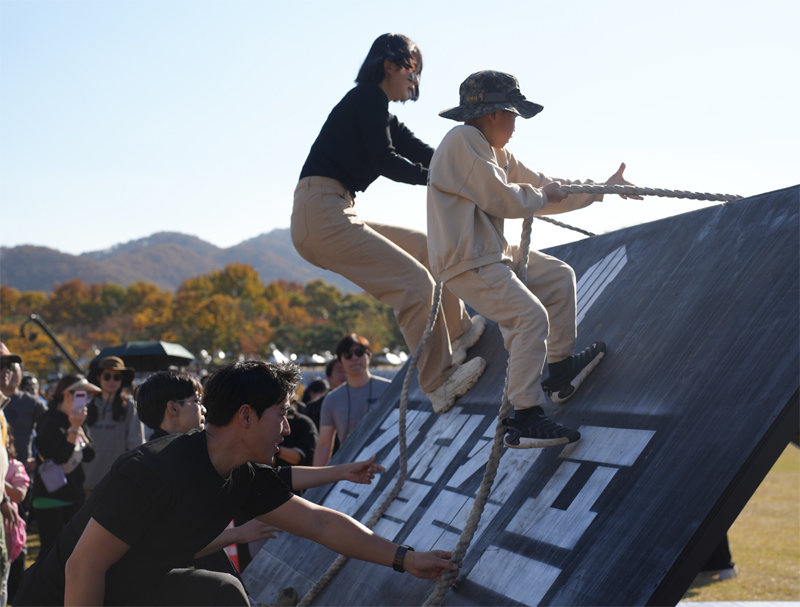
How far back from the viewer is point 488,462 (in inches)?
144

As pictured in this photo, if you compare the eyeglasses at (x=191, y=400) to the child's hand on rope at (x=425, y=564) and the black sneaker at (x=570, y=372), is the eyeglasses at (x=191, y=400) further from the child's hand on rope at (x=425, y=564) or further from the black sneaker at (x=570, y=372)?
the black sneaker at (x=570, y=372)

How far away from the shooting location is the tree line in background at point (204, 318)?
88688mm

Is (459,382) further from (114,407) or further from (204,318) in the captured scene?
(204,318)

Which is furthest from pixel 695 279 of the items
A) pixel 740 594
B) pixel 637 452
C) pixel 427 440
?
pixel 740 594

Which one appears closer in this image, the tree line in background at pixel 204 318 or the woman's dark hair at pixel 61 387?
the woman's dark hair at pixel 61 387

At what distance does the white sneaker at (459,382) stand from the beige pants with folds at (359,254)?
9.3 inches

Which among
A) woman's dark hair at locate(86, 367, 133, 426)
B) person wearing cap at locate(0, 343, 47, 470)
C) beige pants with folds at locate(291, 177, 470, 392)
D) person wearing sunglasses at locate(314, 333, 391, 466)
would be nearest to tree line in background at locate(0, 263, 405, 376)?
person wearing cap at locate(0, 343, 47, 470)

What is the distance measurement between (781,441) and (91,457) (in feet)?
21.1

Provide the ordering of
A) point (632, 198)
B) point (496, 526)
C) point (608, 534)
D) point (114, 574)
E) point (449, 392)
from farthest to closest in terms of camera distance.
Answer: point (449, 392) → point (632, 198) → point (496, 526) → point (608, 534) → point (114, 574)

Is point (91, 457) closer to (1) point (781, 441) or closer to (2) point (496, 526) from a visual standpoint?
(2) point (496, 526)

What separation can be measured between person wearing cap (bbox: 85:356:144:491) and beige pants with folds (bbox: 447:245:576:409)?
17.3 ft

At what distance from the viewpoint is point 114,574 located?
273 centimetres

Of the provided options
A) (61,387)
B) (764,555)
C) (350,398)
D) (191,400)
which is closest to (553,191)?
(191,400)

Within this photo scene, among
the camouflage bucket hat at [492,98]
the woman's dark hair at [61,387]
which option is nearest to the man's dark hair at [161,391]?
the camouflage bucket hat at [492,98]
